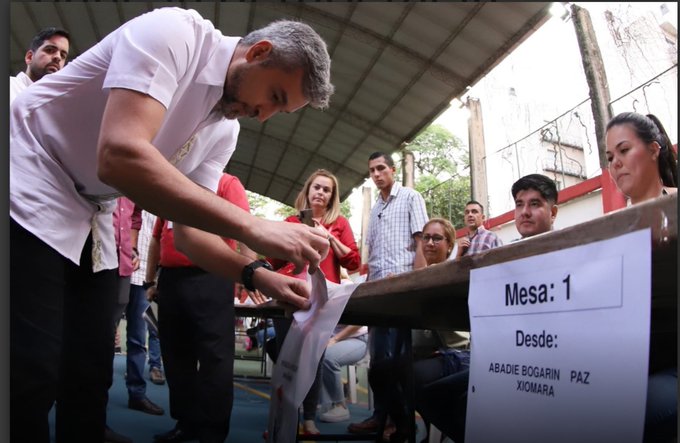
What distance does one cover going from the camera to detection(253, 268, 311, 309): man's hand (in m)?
1.24

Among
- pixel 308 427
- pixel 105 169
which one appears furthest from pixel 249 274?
pixel 308 427

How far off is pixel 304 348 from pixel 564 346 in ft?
2.29

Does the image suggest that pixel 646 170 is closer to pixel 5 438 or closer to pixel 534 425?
pixel 534 425

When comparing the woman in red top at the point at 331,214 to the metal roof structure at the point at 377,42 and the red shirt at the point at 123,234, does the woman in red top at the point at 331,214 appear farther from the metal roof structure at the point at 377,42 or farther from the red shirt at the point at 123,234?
the metal roof structure at the point at 377,42

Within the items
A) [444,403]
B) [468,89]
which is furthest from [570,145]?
[444,403]

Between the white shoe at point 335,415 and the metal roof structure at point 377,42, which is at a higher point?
the metal roof structure at point 377,42

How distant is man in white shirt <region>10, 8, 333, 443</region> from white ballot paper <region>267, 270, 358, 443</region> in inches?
3.5

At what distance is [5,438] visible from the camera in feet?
2.54

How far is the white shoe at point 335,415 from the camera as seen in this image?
3.00 metres

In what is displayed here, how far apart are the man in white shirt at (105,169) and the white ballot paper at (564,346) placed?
43 cm

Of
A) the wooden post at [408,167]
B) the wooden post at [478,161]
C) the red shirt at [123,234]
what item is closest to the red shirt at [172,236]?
the red shirt at [123,234]

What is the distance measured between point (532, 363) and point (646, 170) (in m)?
1.20

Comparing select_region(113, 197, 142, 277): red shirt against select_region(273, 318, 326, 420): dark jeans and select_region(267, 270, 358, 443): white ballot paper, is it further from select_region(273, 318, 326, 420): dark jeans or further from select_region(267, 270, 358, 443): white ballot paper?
select_region(267, 270, 358, 443): white ballot paper

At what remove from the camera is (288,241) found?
93 centimetres
